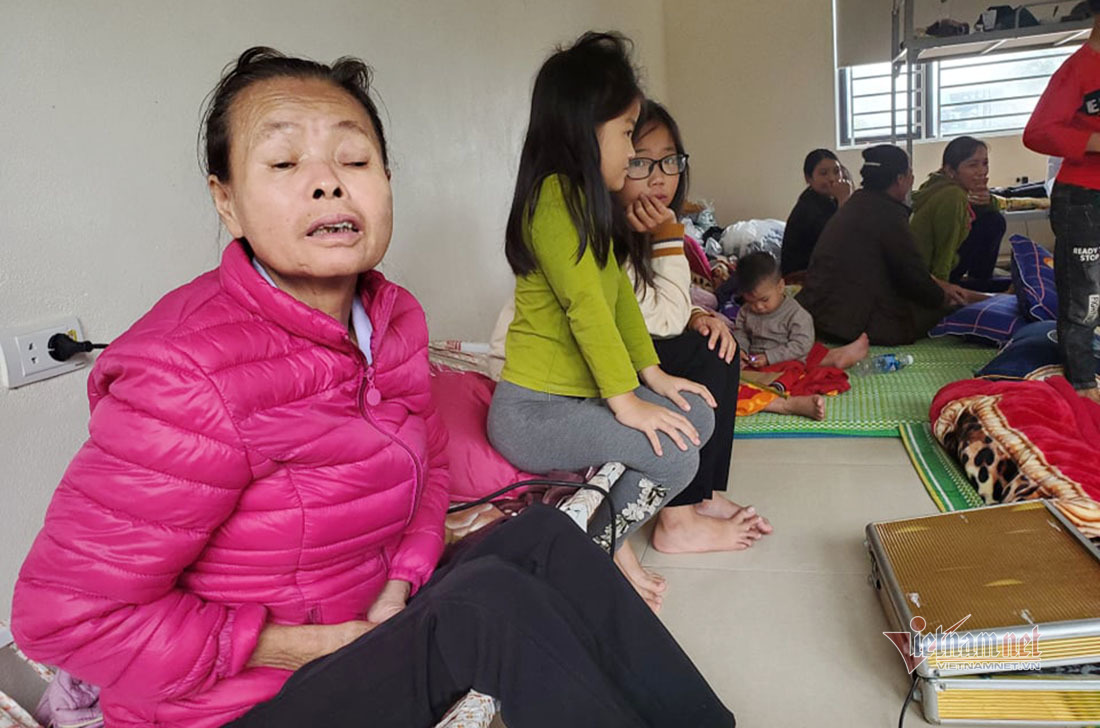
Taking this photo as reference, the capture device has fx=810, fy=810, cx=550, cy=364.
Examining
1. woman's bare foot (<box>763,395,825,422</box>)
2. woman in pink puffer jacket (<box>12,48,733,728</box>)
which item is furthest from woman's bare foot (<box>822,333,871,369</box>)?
woman in pink puffer jacket (<box>12,48,733,728</box>)

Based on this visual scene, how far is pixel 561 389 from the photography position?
1.34 meters

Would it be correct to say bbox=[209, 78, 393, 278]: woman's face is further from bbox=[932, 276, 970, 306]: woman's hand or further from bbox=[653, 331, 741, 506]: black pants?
bbox=[932, 276, 970, 306]: woman's hand

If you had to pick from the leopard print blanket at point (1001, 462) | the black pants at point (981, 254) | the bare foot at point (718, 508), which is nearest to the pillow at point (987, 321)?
the black pants at point (981, 254)

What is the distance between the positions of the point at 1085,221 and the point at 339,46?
1.82 metres

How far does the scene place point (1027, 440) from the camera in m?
1.70

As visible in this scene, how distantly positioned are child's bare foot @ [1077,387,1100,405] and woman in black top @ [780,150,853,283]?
4.91 ft

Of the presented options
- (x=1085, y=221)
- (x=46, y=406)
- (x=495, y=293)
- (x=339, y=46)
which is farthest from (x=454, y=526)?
(x=1085, y=221)

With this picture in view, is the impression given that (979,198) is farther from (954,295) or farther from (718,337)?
(718,337)

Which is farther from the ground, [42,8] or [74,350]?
[42,8]

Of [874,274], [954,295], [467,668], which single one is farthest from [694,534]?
[954,295]

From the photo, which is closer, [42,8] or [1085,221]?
[42,8]

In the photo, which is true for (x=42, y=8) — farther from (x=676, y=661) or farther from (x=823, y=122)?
(x=823, y=122)

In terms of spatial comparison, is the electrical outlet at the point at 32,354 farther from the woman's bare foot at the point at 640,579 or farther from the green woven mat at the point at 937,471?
the green woven mat at the point at 937,471

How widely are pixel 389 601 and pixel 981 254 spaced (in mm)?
3383
